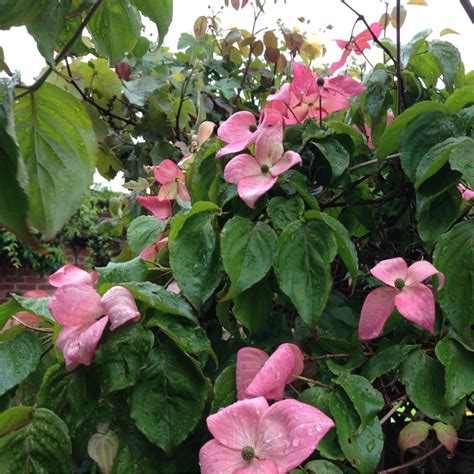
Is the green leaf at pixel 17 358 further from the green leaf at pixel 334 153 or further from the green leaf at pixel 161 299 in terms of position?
the green leaf at pixel 334 153

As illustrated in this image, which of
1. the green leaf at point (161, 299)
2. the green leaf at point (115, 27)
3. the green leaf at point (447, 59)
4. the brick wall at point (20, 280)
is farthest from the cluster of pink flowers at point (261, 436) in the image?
the brick wall at point (20, 280)

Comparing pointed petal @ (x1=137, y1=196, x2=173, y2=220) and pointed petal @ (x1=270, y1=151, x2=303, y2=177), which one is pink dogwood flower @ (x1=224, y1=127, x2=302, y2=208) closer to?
pointed petal @ (x1=270, y1=151, x2=303, y2=177)

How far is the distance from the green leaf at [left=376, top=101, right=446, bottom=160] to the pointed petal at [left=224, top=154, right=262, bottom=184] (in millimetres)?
153

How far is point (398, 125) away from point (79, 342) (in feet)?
1.38

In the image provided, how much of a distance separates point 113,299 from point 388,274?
0.29 metres

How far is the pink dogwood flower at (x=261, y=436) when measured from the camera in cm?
53

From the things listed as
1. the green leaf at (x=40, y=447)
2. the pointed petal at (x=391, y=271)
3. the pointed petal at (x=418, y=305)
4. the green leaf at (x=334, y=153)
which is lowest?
the green leaf at (x=40, y=447)

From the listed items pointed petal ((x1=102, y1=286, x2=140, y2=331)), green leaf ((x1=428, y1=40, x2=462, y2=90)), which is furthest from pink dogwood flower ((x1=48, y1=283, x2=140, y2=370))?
green leaf ((x1=428, y1=40, x2=462, y2=90))

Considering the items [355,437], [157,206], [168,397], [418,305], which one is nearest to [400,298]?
[418,305]

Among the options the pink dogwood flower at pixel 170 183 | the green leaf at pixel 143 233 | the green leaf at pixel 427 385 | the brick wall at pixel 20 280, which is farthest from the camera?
the brick wall at pixel 20 280

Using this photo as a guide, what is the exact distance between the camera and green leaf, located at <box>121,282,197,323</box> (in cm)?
60

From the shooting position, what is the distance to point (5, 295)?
18.0 feet

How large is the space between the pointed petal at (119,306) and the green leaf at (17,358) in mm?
100

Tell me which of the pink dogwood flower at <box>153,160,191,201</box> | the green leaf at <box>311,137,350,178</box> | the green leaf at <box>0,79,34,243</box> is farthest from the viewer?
the pink dogwood flower at <box>153,160,191,201</box>
